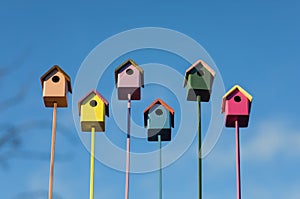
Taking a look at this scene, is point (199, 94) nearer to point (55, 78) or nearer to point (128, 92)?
point (128, 92)

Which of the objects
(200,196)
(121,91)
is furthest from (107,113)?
(200,196)

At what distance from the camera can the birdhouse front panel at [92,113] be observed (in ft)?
42.1

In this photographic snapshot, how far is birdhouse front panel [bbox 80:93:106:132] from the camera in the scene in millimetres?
12828

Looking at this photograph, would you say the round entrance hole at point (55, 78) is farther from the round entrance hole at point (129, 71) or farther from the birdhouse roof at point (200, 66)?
the birdhouse roof at point (200, 66)

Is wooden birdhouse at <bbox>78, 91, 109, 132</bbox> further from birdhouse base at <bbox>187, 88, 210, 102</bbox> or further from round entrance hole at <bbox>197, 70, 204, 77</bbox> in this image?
round entrance hole at <bbox>197, 70, 204, 77</bbox>

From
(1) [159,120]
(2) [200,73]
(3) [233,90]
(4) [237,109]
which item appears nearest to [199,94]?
(2) [200,73]

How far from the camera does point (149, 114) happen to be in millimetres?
13297

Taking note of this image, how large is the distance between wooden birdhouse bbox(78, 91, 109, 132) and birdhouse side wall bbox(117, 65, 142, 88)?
0.35 metres

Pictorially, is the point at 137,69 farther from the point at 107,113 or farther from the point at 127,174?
the point at 127,174

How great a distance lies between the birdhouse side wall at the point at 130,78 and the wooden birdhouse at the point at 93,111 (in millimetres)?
352

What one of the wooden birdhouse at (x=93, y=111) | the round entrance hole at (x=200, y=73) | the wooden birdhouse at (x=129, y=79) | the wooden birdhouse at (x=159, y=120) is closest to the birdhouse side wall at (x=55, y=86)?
the wooden birdhouse at (x=93, y=111)

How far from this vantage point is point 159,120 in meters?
13.2

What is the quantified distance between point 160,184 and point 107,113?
1418 millimetres

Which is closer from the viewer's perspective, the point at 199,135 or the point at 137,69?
the point at 199,135
